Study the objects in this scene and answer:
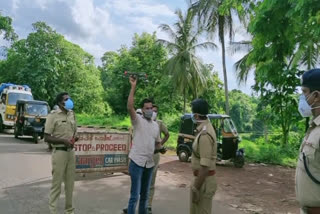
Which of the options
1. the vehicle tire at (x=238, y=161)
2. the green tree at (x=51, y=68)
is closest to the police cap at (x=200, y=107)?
the vehicle tire at (x=238, y=161)

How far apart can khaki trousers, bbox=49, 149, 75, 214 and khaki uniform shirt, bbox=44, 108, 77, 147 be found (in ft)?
0.59

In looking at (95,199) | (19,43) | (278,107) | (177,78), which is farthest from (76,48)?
(95,199)

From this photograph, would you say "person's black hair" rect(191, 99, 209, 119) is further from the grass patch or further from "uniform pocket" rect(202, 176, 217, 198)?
the grass patch

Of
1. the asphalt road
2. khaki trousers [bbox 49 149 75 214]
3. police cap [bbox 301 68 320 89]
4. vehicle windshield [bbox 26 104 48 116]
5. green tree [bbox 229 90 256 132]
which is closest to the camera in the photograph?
police cap [bbox 301 68 320 89]

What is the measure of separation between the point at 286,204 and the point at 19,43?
117 feet

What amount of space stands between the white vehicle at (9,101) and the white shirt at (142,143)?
1838 cm

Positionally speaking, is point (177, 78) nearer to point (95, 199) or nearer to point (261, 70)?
point (261, 70)

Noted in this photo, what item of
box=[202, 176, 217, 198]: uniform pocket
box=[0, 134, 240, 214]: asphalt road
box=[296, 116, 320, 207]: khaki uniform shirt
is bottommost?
box=[0, 134, 240, 214]: asphalt road

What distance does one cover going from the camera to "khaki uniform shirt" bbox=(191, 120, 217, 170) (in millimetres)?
3736

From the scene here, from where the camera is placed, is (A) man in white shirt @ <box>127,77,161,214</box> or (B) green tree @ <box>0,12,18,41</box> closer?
(A) man in white shirt @ <box>127,77,161,214</box>

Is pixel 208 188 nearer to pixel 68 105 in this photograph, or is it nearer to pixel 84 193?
pixel 68 105

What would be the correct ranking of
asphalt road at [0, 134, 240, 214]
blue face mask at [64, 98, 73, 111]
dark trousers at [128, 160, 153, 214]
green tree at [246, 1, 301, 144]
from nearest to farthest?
1. dark trousers at [128, 160, 153, 214]
2. blue face mask at [64, 98, 73, 111]
3. asphalt road at [0, 134, 240, 214]
4. green tree at [246, 1, 301, 144]

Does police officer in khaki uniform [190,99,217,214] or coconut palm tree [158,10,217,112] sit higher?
coconut palm tree [158,10,217,112]

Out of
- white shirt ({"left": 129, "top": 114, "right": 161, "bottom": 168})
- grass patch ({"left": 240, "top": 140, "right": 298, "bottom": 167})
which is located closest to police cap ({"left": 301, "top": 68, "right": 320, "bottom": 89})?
white shirt ({"left": 129, "top": 114, "right": 161, "bottom": 168})
